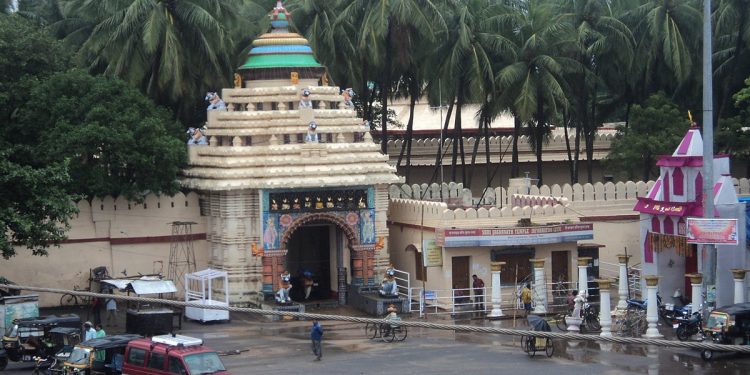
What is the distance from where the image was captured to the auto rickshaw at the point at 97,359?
88.5ft

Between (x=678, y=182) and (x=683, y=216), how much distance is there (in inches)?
45.6

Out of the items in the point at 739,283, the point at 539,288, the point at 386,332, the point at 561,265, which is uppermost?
the point at 561,265

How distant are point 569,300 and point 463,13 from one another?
1482 centimetres

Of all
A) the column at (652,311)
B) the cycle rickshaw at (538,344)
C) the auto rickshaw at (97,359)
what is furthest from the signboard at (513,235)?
the auto rickshaw at (97,359)

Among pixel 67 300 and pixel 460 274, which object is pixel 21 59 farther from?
pixel 460 274

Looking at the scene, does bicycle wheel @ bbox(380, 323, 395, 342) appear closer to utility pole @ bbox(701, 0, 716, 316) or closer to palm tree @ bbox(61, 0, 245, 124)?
utility pole @ bbox(701, 0, 716, 316)

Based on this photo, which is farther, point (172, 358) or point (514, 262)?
point (514, 262)

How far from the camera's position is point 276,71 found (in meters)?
40.8

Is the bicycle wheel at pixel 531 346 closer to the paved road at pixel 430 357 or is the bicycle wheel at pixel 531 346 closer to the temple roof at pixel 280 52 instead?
the paved road at pixel 430 357

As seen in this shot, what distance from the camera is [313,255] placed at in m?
42.0

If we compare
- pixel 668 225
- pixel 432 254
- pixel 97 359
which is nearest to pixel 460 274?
pixel 432 254

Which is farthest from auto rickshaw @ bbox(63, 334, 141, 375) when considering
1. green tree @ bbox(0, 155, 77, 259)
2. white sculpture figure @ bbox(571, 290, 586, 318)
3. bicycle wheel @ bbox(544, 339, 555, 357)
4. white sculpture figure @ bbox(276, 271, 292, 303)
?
white sculpture figure @ bbox(571, 290, 586, 318)

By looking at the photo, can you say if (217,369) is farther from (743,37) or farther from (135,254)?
(743,37)

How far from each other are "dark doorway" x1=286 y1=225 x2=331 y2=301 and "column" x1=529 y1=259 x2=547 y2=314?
7.07 metres
